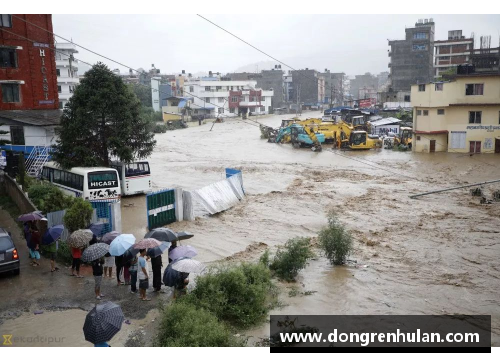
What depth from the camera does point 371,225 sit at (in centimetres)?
1803

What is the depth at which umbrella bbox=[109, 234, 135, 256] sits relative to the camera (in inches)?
402

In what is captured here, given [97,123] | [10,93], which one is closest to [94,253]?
[97,123]

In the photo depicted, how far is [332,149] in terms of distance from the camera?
1716 inches

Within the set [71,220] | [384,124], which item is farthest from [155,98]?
[71,220]

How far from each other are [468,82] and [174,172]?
22.4 m

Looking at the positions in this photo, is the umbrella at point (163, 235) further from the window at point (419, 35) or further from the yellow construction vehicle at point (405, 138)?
the window at point (419, 35)

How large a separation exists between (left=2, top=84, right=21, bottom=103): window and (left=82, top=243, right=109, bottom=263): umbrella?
79.8 feet

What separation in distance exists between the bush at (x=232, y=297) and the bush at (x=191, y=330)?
25.5 inches

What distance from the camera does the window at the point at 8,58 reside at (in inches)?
1179

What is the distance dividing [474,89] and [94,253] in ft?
108

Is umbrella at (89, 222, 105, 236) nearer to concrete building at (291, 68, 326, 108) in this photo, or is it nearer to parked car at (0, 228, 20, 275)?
parked car at (0, 228, 20, 275)

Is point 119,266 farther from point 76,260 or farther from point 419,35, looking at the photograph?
point 419,35

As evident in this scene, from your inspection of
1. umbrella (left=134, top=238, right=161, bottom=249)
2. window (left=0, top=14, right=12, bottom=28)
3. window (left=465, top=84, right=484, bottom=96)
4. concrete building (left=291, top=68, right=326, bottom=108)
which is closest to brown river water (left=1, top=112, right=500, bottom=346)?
umbrella (left=134, top=238, right=161, bottom=249)

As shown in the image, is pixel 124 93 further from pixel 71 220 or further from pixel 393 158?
pixel 393 158
